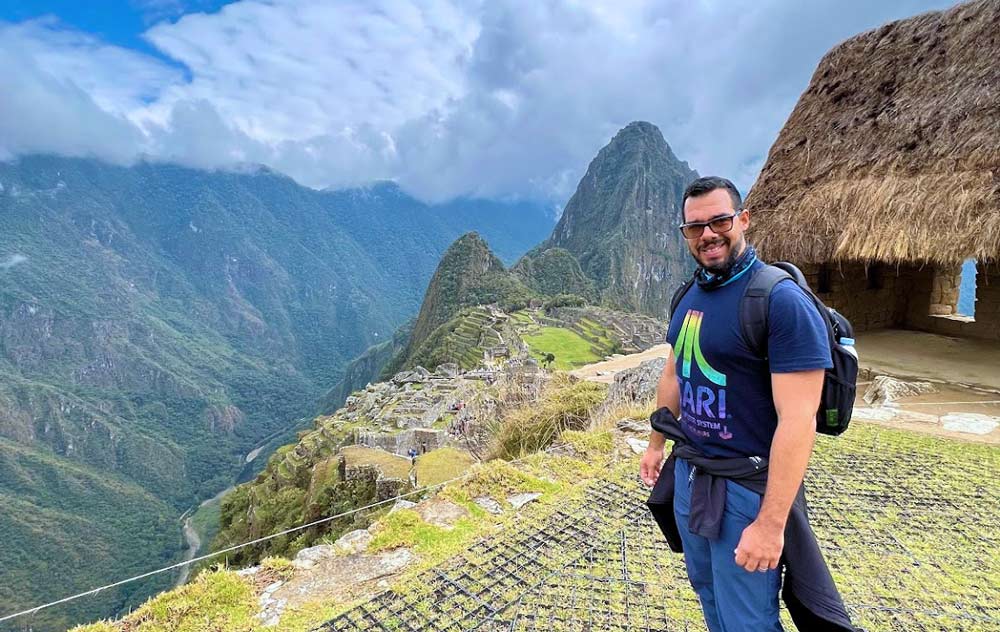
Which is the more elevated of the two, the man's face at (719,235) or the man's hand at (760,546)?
the man's face at (719,235)

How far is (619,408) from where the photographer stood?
4.94 m

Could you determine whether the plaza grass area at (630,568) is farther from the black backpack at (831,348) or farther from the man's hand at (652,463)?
the black backpack at (831,348)

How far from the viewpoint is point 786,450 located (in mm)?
1100

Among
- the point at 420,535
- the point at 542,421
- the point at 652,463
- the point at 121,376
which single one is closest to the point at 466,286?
the point at 542,421

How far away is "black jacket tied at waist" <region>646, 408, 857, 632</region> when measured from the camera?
1.20 metres

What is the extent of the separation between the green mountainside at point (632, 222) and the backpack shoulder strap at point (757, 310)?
90573 mm

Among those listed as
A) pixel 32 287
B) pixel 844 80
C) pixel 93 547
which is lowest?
pixel 93 547

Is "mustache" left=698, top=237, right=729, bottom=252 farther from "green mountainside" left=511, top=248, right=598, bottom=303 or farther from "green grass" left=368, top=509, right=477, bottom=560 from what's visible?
"green mountainside" left=511, top=248, right=598, bottom=303

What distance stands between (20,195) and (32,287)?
8111cm

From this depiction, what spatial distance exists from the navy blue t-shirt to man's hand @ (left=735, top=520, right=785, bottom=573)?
174 mm

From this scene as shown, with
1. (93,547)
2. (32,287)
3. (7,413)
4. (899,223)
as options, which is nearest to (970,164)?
(899,223)

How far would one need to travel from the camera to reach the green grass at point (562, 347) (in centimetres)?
3612

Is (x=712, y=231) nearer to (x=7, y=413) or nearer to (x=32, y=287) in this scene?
(x=7, y=413)

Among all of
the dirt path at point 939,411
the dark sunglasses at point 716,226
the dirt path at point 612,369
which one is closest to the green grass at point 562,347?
the dirt path at point 612,369
